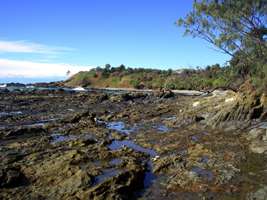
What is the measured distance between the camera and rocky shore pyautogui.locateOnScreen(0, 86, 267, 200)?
15.3 metres

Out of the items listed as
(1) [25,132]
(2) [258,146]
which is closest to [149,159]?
(2) [258,146]

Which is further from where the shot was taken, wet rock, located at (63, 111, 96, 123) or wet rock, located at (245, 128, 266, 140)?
wet rock, located at (63, 111, 96, 123)

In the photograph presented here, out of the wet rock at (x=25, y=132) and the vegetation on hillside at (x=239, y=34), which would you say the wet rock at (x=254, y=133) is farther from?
the wet rock at (x=25, y=132)

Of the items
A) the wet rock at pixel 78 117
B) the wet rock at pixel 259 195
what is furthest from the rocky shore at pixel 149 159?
the wet rock at pixel 78 117

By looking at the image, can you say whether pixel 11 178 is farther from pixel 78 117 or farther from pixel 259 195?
pixel 78 117

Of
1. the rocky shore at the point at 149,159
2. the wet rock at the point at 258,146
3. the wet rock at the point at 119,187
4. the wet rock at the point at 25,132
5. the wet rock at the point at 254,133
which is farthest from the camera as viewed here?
the wet rock at the point at 25,132

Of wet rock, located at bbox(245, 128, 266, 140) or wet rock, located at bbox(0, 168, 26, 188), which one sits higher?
wet rock, located at bbox(245, 128, 266, 140)

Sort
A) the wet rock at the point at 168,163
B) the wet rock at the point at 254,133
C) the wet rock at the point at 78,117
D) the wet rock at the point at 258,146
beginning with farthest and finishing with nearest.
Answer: the wet rock at the point at 78,117
the wet rock at the point at 254,133
the wet rock at the point at 258,146
the wet rock at the point at 168,163

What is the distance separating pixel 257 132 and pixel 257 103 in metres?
6.31

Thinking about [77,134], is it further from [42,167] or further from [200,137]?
[42,167]

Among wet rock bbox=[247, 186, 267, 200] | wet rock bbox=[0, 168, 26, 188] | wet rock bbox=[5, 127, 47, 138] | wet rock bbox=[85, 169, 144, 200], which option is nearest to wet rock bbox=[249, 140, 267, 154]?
wet rock bbox=[247, 186, 267, 200]

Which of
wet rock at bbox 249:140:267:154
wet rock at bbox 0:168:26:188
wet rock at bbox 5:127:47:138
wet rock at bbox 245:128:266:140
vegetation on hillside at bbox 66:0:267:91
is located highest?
vegetation on hillside at bbox 66:0:267:91

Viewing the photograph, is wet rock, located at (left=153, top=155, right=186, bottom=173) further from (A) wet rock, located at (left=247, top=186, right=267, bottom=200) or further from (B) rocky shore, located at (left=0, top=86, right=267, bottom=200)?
(A) wet rock, located at (left=247, top=186, right=267, bottom=200)

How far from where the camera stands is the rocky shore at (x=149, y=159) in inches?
604
